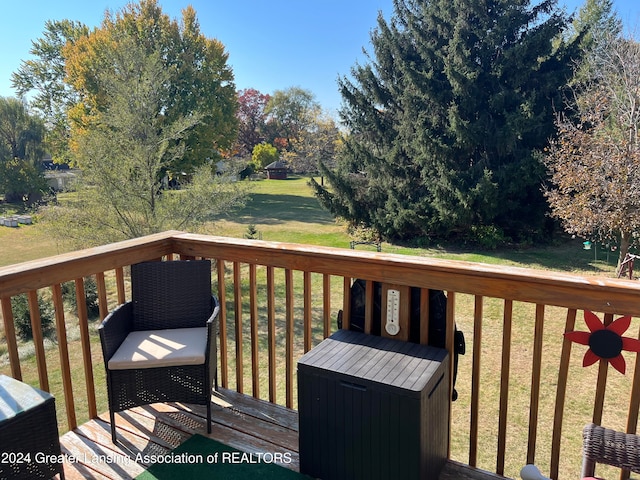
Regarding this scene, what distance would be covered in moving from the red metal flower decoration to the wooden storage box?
51 centimetres

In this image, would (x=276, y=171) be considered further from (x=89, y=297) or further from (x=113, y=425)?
(x=113, y=425)

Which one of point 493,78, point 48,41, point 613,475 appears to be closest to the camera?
point 613,475

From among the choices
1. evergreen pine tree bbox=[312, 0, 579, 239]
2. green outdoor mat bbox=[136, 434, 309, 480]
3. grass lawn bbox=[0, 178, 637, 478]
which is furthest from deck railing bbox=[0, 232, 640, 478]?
evergreen pine tree bbox=[312, 0, 579, 239]

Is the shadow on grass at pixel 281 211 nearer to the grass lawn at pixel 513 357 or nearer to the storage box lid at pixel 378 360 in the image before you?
the grass lawn at pixel 513 357

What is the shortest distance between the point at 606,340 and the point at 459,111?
9.77 m

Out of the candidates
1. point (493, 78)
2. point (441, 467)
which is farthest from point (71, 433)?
point (493, 78)

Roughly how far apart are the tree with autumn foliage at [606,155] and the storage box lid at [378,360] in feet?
25.1

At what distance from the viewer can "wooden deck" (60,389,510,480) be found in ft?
6.23

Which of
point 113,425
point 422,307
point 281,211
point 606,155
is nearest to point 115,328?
point 113,425

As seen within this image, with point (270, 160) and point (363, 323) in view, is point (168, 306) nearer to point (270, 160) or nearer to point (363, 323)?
point (363, 323)

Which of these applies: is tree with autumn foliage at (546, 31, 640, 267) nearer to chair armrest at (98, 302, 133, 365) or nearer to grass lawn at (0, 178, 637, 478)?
grass lawn at (0, 178, 637, 478)

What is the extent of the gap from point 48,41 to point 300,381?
2451cm

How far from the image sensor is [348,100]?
39.5 ft

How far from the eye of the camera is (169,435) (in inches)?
83.7
